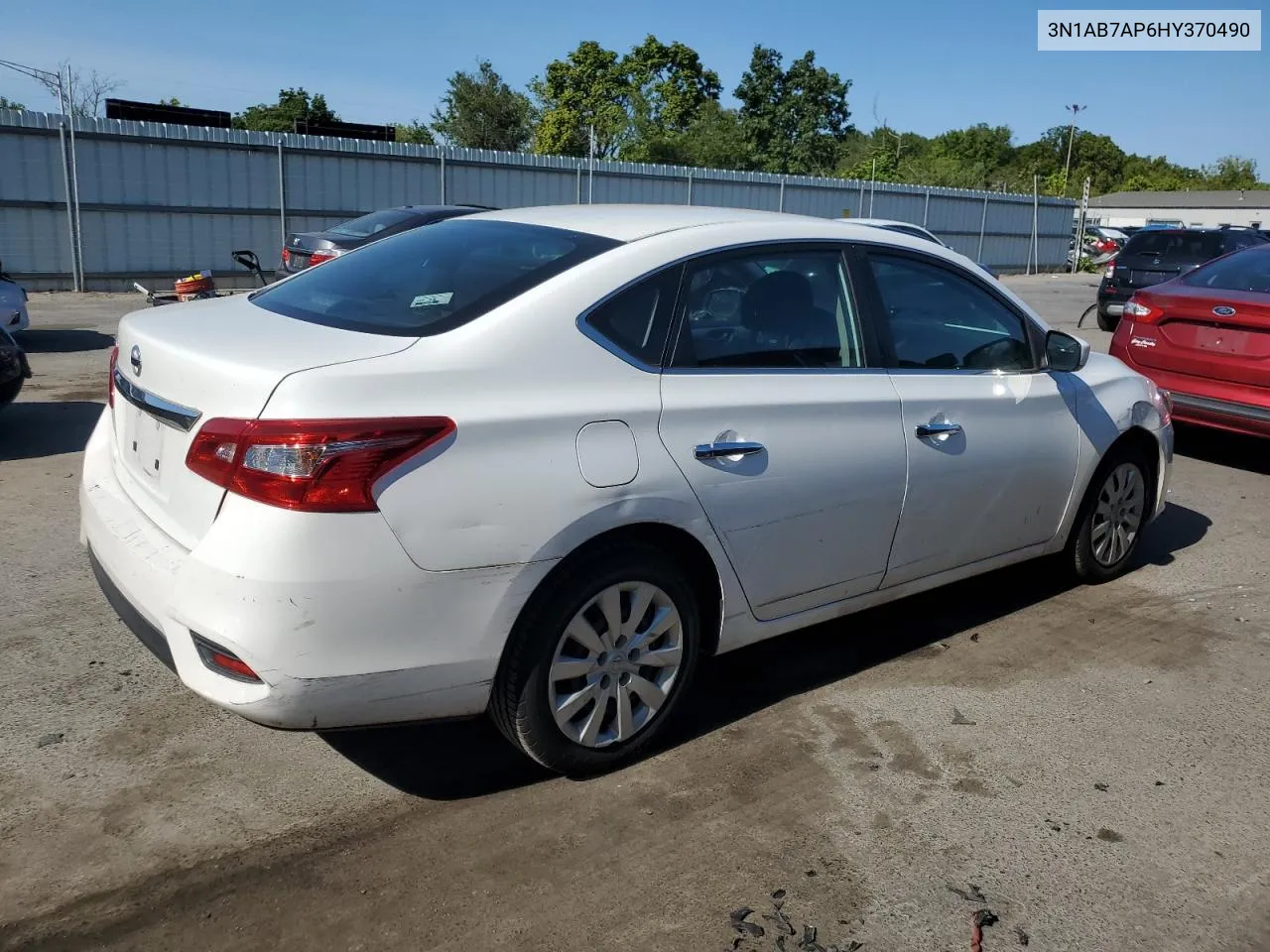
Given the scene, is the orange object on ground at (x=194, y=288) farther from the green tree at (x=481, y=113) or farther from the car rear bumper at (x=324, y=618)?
the green tree at (x=481, y=113)

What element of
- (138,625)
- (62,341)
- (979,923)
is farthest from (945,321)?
(62,341)

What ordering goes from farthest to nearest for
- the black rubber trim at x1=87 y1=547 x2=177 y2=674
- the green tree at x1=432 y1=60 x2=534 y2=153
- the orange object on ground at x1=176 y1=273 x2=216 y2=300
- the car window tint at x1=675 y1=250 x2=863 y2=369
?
the green tree at x1=432 y1=60 x2=534 y2=153, the orange object on ground at x1=176 y1=273 x2=216 y2=300, the car window tint at x1=675 y1=250 x2=863 y2=369, the black rubber trim at x1=87 y1=547 x2=177 y2=674

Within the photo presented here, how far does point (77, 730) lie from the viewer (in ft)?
11.5

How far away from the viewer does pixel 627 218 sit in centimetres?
380

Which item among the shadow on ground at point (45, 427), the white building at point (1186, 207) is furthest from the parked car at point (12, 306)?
the white building at point (1186, 207)

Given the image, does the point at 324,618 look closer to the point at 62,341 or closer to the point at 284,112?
the point at 62,341

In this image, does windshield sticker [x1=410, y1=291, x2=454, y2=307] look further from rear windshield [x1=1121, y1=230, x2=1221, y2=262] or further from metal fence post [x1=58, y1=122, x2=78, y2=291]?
metal fence post [x1=58, y1=122, x2=78, y2=291]

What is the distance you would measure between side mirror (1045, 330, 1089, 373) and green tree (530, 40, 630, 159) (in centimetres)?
5330

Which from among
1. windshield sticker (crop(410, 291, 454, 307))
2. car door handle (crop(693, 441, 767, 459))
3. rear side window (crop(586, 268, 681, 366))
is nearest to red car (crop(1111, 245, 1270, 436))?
car door handle (crop(693, 441, 767, 459))

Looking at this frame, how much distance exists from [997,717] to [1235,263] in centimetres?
570

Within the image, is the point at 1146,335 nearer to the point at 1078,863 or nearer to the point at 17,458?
the point at 1078,863

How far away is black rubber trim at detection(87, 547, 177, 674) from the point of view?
9.77 feet

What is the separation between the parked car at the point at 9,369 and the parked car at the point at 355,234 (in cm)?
522

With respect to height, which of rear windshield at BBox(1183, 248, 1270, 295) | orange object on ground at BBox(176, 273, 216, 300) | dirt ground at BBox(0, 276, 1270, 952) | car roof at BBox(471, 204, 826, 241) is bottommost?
dirt ground at BBox(0, 276, 1270, 952)
